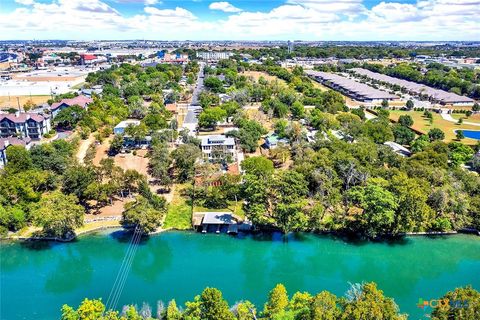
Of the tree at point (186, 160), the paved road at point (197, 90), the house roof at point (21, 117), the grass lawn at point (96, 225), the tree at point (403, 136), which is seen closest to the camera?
the grass lawn at point (96, 225)

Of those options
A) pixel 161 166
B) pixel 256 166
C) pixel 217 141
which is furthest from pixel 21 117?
pixel 256 166

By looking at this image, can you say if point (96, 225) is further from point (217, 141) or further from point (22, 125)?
point (22, 125)

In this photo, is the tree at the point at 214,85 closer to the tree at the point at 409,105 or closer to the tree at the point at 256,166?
the tree at the point at 409,105

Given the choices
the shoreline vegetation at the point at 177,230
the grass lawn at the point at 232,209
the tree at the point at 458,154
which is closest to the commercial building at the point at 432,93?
the tree at the point at 458,154

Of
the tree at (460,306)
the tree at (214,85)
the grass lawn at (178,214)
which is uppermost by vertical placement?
the tree at (214,85)

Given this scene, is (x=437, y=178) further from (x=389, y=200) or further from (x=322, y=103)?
(x=322, y=103)

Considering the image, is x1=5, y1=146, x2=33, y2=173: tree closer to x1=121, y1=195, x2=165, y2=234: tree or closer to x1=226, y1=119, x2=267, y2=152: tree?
x1=121, y1=195, x2=165, y2=234: tree
